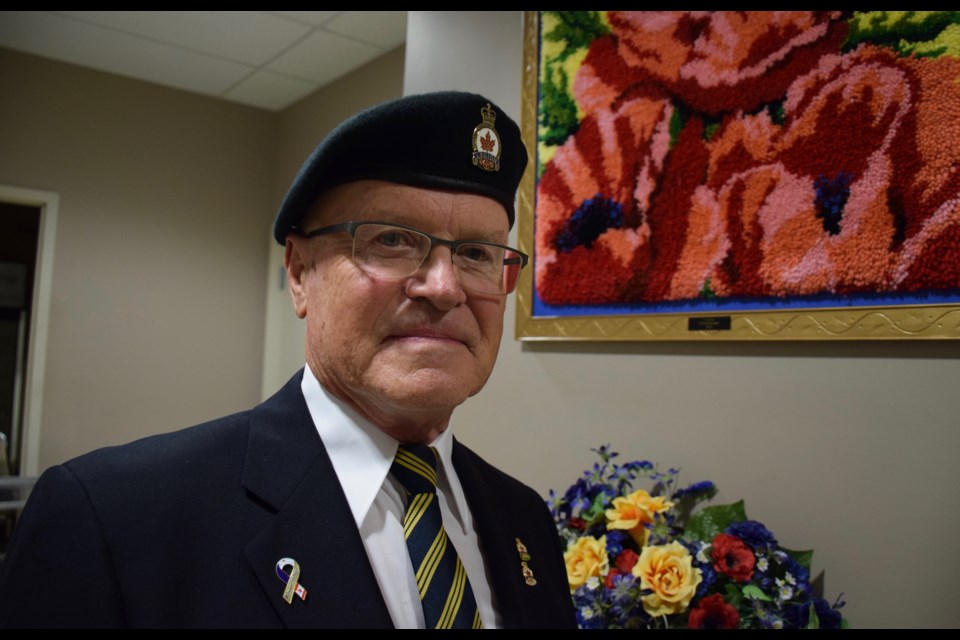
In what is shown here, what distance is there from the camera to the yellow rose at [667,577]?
1.28 m

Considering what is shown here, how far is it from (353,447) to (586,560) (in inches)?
33.1

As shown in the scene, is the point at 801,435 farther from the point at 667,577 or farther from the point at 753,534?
the point at 667,577

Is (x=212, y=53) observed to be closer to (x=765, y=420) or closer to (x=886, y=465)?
(x=765, y=420)

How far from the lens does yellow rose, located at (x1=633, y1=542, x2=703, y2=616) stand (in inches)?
50.4

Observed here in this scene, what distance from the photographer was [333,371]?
0.74m

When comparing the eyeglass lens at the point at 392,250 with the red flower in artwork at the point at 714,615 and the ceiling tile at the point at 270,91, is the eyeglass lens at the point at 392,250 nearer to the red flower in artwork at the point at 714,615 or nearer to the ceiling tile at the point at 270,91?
the red flower in artwork at the point at 714,615

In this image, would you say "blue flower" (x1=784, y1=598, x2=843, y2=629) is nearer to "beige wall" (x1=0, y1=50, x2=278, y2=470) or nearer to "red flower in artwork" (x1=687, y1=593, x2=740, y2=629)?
"red flower in artwork" (x1=687, y1=593, x2=740, y2=629)

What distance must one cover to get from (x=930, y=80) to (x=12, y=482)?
3.21 m

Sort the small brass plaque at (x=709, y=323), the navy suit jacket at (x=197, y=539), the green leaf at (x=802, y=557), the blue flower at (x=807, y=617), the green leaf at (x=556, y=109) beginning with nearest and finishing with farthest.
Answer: the navy suit jacket at (x=197, y=539) → the blue flower at (x=807, y=617) → the green leaf at (x=802, y=557) → the small brass plaque at (x=709, y=323) → the green leaf at (x=556, y=109)

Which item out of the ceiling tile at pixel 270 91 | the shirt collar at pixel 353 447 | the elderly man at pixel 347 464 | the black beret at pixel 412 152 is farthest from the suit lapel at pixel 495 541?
the ceiling tile at pixel 270 91

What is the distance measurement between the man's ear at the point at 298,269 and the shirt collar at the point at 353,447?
87 mm

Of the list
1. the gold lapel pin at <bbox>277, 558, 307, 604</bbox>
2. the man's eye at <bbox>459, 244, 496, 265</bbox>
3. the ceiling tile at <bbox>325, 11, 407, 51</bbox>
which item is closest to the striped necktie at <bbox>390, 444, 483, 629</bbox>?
the gold lapel pin at <bbox>277, 558, 307, 604</bbox>

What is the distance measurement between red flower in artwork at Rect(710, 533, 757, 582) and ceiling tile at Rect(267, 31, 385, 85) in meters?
2.80

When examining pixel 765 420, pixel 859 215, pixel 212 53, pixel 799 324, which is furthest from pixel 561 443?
pixel 212 53
